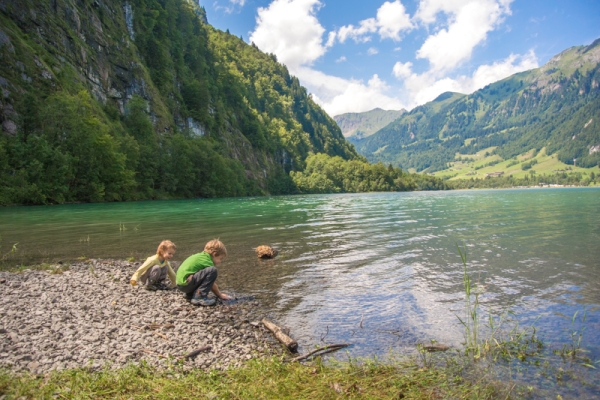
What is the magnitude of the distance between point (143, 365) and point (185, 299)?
4540 mm

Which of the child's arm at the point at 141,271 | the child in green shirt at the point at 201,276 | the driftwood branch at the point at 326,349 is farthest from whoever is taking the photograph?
the child's arm at the point at 141,271

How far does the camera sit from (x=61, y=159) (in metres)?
53.8

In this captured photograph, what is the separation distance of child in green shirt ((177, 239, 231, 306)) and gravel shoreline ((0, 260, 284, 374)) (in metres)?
0.32

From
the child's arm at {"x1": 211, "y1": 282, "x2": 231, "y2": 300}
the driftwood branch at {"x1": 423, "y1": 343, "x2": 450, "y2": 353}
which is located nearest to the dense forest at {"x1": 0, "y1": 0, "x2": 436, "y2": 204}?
the child's arm at {"x1": 211, "y1": 282, "x2": 231, "y2": 300}

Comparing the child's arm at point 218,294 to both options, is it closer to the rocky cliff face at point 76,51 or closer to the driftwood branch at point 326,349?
the driftwood branch at point 326,349

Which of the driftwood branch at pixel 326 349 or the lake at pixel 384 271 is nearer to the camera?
the driftwood branch at pixel 326 349

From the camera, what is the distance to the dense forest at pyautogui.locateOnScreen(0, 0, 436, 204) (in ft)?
176

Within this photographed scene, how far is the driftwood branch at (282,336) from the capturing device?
25.9 feet

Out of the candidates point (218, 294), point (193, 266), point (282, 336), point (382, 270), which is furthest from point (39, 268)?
point (382, 270)

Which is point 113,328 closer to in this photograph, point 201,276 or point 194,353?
point 194,353

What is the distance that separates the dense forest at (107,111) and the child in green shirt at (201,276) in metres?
49.9

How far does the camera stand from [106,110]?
8306 cm

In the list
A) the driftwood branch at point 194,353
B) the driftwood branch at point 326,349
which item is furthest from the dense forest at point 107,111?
the driftwood branch at point 326,349

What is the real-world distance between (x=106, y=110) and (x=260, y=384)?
91094mm
